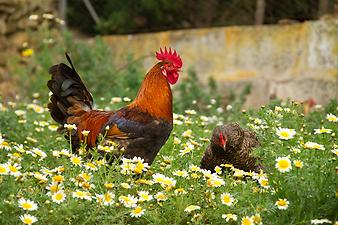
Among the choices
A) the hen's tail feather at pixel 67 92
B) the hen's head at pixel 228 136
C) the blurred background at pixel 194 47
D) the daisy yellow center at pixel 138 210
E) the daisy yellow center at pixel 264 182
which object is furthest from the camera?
the blurred background at pixel 194 47

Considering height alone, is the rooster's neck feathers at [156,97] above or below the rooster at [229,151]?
above

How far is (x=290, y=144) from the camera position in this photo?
4238 mm

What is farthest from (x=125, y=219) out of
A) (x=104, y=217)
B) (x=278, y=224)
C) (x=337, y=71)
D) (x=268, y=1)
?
(x=268, y=1)

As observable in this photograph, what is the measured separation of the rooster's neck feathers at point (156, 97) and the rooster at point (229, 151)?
37 centimetres

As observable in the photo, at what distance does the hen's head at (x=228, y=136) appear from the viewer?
499cm

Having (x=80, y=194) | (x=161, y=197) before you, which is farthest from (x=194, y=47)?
(x=80, y=194)

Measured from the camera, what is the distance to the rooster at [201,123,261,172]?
16.4 feet

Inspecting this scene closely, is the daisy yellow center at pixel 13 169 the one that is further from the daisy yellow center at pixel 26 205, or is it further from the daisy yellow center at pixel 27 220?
the daisy yellow center at pixel 27 220

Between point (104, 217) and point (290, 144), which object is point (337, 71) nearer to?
point (290, 144)

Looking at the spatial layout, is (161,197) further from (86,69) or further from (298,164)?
(86,69)

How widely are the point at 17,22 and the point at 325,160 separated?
292 inches

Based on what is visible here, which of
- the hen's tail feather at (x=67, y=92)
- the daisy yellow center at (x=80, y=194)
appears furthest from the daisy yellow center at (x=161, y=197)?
the hen's tail feather at (x=67, y=92)

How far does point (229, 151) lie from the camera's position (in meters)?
5.08

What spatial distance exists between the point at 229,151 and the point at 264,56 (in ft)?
14.6
